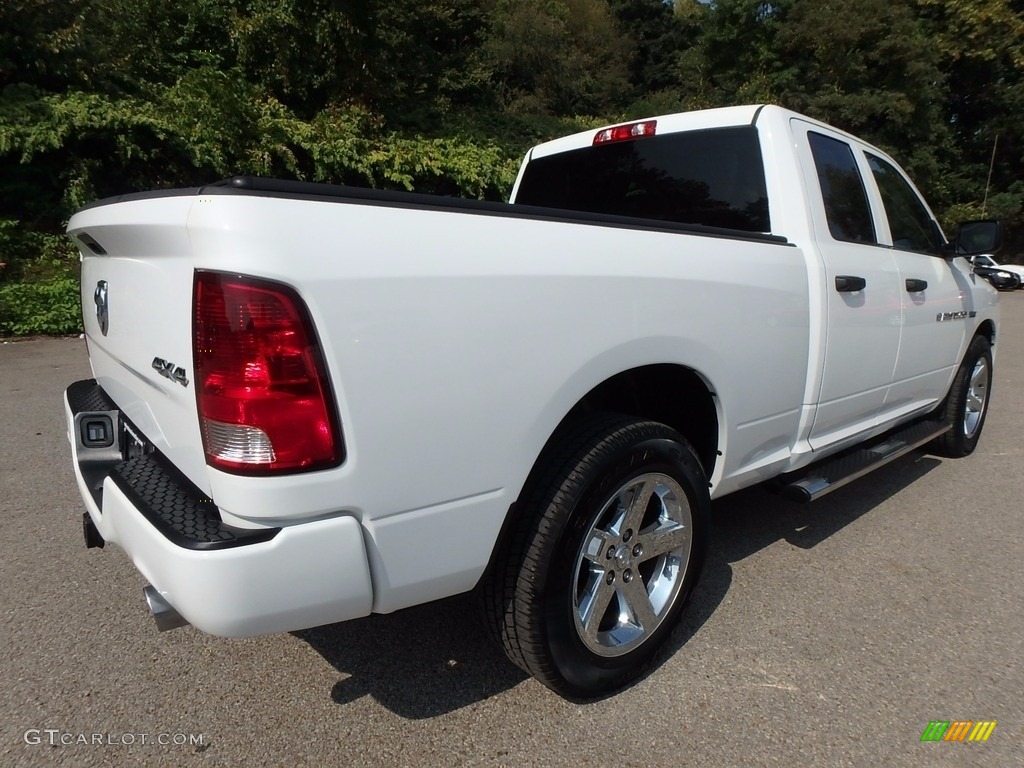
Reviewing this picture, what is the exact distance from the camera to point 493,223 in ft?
5.73

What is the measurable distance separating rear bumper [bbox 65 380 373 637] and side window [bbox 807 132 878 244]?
242 centimetres

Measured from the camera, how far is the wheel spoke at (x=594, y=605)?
2088mm

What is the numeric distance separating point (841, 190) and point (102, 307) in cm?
304

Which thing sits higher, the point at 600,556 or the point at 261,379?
the point at 261,379

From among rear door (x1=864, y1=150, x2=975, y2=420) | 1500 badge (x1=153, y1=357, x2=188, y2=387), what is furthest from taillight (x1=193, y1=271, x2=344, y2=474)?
rear door (x1=864, y1=150, x2=975, y2=420)

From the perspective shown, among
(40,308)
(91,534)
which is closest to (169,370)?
(91,534)

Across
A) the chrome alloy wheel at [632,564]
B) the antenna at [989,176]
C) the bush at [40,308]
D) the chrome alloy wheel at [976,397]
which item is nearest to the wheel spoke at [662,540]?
the chrome alloy wheel at [632,564]

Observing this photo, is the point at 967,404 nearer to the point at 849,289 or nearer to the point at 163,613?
the point at 849,289

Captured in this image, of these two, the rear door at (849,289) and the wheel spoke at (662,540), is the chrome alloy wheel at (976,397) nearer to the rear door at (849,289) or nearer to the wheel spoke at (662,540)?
the rear door at (849,289)

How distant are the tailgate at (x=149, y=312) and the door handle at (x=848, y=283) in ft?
7.88

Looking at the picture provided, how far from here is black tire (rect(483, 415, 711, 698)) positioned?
190cm

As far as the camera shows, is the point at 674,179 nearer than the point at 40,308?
Yes

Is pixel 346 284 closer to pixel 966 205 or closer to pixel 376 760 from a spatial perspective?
pixel 376 760

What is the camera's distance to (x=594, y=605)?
6.91 feet
